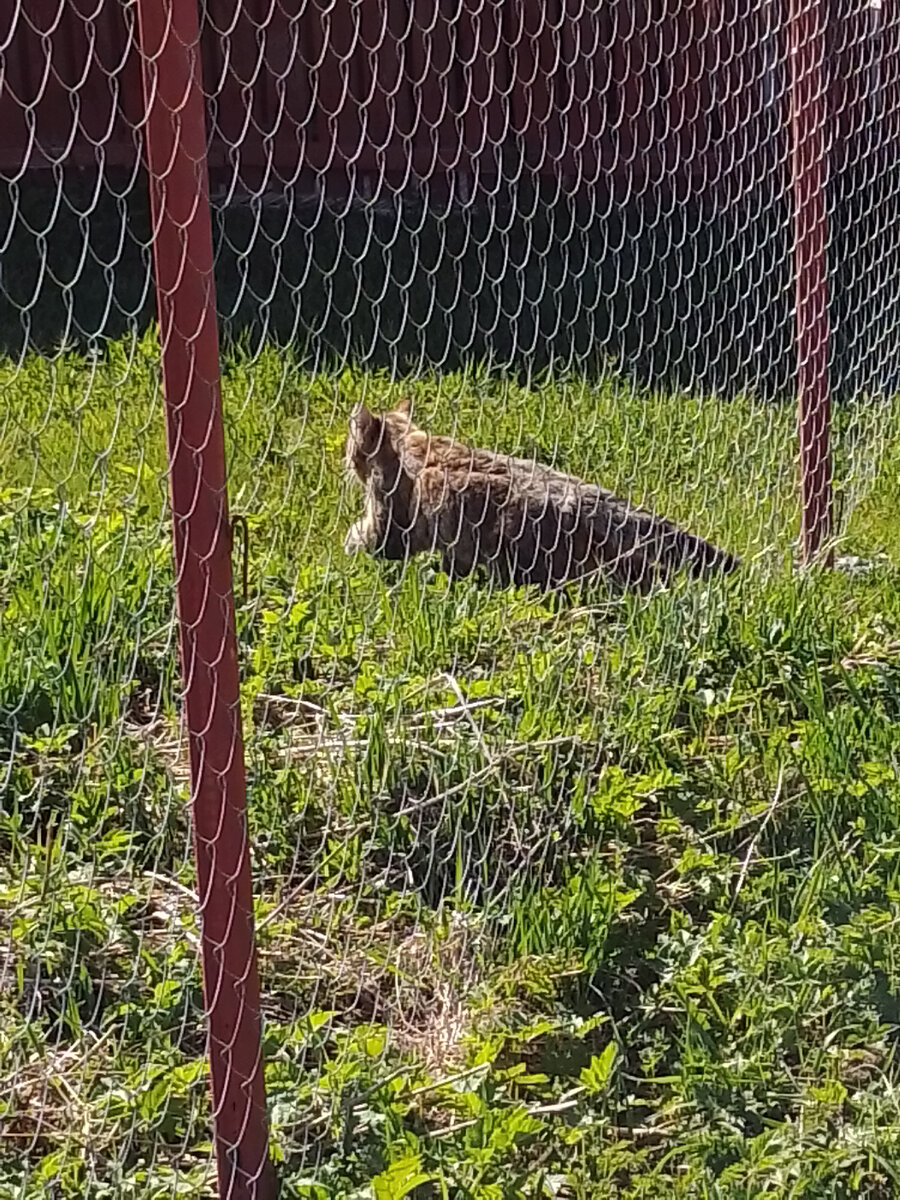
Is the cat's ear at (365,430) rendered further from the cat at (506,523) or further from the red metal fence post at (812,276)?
the red metal fence post at (812,276)

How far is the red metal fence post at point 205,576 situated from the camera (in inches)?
94.3

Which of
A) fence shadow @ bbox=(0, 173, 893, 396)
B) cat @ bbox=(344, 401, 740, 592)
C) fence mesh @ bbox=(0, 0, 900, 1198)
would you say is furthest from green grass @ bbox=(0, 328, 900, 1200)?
fence shadow @ bbox=(0, 173, 893, 396)

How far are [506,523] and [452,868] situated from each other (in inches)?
54.3

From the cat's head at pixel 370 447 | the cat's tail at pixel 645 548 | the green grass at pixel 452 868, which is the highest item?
the cat's head at pixel 370 447

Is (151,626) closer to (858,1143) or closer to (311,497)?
(311,497)

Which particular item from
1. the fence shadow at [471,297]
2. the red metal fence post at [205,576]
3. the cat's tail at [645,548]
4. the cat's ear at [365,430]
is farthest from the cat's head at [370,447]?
the red metal fence post at [205,576]

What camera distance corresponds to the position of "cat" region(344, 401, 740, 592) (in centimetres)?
468

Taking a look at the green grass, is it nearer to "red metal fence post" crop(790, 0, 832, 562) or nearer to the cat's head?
the cat's head

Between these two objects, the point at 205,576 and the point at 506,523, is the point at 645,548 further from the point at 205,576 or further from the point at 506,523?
the point at 205,576

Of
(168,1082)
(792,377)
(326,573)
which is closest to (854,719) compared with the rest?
(326,573)

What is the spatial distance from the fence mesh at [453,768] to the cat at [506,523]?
2cm

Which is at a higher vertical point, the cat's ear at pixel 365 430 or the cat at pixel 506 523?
the cat's ear at pixel 365 430

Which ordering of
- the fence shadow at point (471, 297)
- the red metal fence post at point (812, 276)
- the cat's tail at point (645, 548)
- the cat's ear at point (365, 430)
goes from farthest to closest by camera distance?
the fence shadow at point (471, 297) → the red metal fence post at point (812, 276) → the cat's ear at point (365, 430) → the cat's tail at point (645, 548)

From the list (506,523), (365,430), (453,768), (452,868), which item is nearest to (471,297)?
(365,430)
